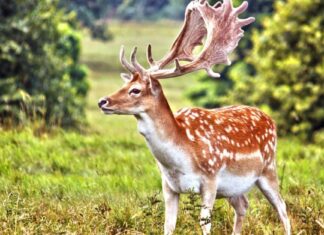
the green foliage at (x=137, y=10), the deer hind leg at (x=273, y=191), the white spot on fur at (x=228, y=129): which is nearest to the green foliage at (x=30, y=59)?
the deer hind leg at (x=273, y=191)

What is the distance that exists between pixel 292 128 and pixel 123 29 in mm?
58837

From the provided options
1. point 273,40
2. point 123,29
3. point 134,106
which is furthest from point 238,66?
point 123,29

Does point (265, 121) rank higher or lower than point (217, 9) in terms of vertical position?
lower

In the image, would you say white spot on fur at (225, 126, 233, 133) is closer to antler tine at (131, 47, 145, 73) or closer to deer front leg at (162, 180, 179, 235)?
deer front leg at (162, 180, 179, 235)

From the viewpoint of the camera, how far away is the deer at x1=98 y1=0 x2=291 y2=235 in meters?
6.91

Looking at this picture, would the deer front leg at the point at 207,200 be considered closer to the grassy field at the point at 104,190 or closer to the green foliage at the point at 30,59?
the grassy field at the point at 104,190

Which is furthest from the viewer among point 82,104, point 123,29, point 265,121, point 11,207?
point 123,29

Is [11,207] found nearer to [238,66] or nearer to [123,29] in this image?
[238,66]

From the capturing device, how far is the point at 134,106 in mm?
6855

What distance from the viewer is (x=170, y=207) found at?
7.17 metres

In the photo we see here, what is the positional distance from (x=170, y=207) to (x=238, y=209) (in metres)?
0.89

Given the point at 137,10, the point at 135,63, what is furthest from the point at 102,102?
the point at 137,10

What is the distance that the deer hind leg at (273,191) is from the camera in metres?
7.65

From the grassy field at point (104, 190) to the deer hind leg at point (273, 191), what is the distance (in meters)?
0.12
